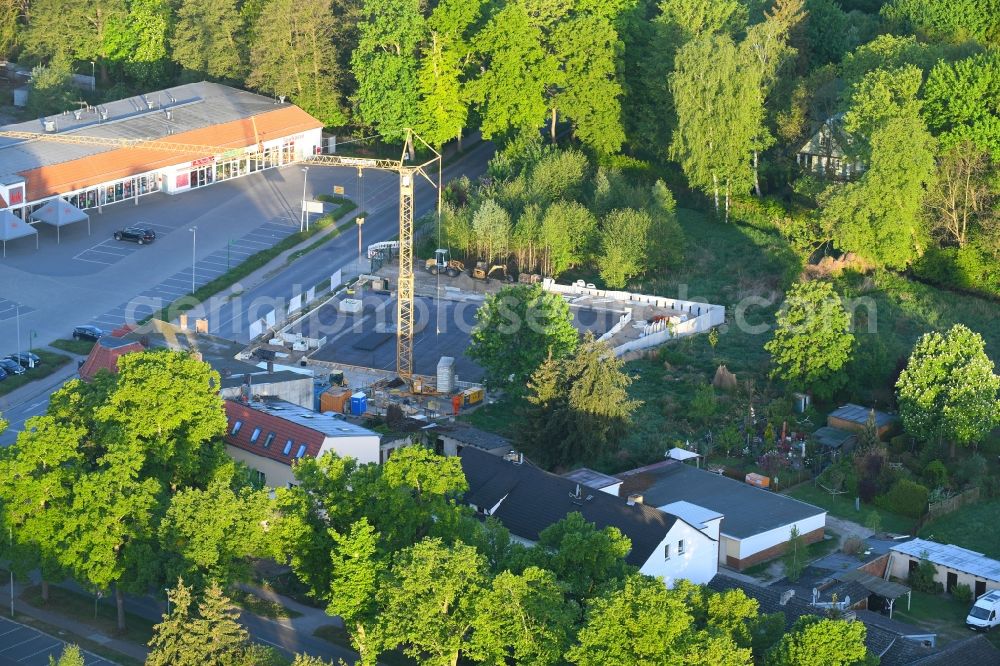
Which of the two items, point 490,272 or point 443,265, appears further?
point 443,265

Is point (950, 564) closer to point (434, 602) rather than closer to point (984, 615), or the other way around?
point (984, 615)

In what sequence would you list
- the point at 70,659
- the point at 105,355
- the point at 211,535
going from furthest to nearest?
the point at 105,355 → the point at 211,535 → the point at 70,659

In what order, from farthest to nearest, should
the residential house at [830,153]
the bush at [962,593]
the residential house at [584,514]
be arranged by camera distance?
the residential house at [830,153]
the bush at [962,593]
the residential house at [584,514]

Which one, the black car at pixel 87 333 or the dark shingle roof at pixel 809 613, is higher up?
the dark shingle roof at pixel 809 613

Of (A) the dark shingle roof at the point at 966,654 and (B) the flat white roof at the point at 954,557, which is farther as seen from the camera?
(B) the flat white roof at the point at 954,557

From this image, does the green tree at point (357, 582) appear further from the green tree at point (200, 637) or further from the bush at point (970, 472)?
the bush at point (970, 472)

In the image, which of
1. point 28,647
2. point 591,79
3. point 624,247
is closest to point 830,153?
point 624,247

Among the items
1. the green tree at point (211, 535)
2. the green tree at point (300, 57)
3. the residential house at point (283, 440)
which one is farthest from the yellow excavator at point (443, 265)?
the green tree at point (211, 535)
